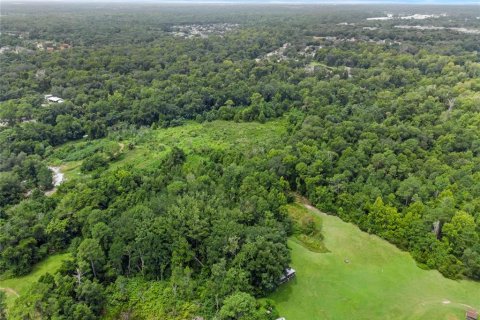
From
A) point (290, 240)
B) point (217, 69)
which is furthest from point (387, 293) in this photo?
point (217, 69)

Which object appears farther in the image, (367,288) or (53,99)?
(53,99)

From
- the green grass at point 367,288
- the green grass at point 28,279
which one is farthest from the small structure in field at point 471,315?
the green grass at point 28,279

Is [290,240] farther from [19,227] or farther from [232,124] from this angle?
[232,124]

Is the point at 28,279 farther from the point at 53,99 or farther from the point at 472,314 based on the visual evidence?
the point at 53,99

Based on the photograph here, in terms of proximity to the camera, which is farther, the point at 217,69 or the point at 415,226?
the point at 217,69

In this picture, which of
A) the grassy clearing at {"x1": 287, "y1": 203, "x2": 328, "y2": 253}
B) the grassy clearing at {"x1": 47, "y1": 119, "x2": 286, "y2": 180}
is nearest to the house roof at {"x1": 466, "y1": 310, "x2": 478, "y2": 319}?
the grassy clearing at {"x1": 287, "y1": 203, "x2": 328, "y2": 253}

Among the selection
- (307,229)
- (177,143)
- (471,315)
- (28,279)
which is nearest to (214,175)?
(307,229)

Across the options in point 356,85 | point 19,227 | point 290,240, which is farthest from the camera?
point 356,85
